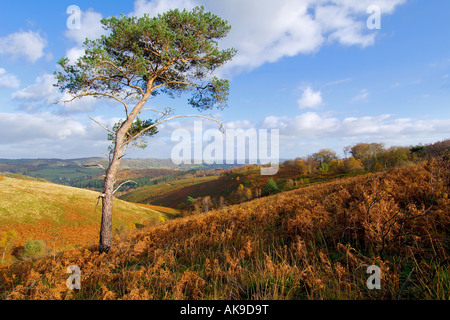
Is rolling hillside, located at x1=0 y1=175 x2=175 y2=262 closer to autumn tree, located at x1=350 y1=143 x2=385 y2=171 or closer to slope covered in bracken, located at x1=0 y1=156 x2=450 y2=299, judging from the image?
slope covered in bracken, located at x1=0 y1=156 x2=450 y2=299

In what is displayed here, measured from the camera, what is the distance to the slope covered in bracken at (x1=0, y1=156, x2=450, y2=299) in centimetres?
269

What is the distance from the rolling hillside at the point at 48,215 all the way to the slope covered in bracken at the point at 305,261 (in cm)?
3006

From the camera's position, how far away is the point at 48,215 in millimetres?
36062

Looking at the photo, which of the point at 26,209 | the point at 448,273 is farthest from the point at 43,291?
the point at 26,209

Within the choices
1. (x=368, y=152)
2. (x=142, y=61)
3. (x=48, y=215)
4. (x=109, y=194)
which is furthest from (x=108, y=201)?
(x=368, y=152)

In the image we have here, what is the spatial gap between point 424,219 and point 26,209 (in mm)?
52275

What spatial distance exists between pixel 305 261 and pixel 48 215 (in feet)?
160

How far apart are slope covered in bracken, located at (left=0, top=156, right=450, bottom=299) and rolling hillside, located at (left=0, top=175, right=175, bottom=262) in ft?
98.6

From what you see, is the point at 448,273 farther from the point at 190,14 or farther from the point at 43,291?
the point at 190,14

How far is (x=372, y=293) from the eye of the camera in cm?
254

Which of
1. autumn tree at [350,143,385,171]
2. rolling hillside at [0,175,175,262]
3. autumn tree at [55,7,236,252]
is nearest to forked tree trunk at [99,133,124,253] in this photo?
autumn tree at [55,7,236,252]

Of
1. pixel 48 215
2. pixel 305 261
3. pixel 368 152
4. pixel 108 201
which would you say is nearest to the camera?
pixel 305 261

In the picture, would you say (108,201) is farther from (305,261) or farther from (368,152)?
(368,152)

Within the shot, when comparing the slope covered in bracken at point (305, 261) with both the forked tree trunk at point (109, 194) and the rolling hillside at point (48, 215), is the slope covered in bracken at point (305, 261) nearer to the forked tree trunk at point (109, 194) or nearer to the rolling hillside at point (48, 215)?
the forked tree trunk at point (109, 194)
